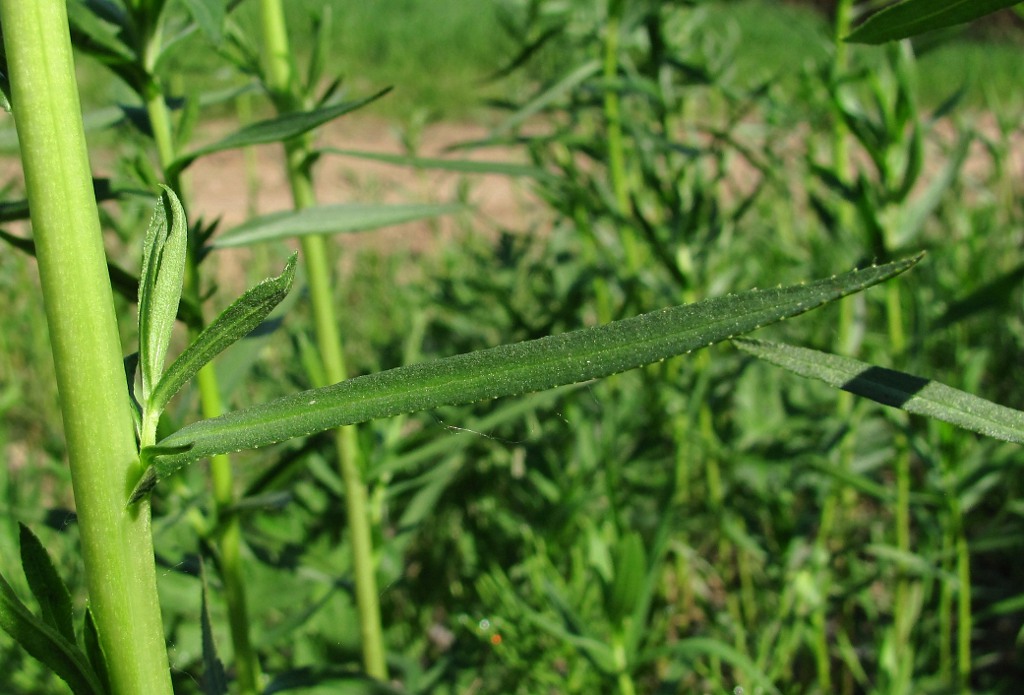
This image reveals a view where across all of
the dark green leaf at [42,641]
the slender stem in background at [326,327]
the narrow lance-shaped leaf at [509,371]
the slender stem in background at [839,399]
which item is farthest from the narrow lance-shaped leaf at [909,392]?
the slender stem in background at [839,399]

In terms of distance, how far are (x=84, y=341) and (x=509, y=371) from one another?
17 centimetres

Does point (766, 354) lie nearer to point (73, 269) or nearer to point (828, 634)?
point (73, 269)

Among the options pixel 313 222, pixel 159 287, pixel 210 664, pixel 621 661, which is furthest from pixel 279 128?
pixel 621 661

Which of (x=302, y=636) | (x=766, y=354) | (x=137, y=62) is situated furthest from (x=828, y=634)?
(x=137, y=62)

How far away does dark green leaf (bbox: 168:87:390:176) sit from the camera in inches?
23.3

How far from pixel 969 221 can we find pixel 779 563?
2.55 ft

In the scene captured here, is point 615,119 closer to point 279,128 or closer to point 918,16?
point 279,128

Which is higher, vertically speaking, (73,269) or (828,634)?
(73,269)

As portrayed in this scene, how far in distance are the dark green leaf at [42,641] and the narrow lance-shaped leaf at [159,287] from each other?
0.32 feet

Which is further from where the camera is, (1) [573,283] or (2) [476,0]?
(2) [476,0]

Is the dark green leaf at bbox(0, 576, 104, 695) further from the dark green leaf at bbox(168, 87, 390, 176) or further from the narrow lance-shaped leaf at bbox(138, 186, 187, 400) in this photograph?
the dark green leaf at bbox(168, 87, 390, 176)

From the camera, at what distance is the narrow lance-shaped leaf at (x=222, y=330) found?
16.3 inches

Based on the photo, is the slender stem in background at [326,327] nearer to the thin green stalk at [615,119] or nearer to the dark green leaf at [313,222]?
the dark green leaf at [313,222]

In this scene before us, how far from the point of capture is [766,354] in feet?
1.56
